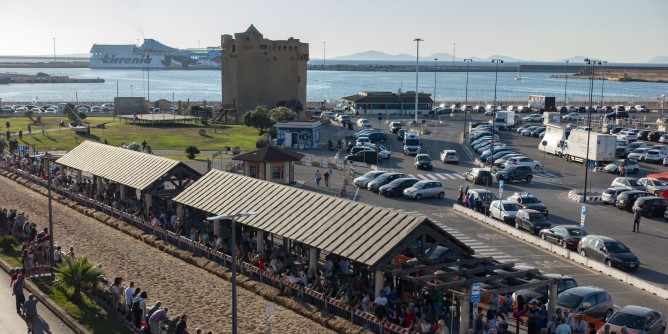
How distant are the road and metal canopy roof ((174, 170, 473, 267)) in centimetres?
813

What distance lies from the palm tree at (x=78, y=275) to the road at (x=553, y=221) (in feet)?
50.2

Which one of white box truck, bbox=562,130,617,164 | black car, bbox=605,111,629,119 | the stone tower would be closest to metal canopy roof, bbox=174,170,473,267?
white box truck, bbox=562,130,617,164

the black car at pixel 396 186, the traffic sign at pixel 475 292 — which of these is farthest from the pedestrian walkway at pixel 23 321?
the black car at pixel 396 186

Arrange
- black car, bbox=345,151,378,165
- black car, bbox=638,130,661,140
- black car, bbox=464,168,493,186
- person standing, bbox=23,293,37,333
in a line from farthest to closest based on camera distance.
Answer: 1. black car, bbox=638,130,661,140
2. black car, bbox=345,151,378,165
3. black car, bbox=464,168,493,186
4. person standing, bbox=23,293,37,333

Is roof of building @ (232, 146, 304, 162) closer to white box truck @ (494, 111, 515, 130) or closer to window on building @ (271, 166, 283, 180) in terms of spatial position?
window on building @ (271, 166, 283, 180)

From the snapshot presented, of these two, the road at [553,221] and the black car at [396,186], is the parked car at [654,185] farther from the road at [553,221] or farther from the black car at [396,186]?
the black car at [396,186]

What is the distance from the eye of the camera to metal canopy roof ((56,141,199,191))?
3500cm

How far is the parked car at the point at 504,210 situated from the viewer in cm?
3709

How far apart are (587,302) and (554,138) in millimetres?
42164

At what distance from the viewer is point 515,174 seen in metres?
49.2

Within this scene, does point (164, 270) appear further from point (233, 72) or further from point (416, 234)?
point (233, 72)

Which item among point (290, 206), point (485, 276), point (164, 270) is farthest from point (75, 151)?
point (485, 276)

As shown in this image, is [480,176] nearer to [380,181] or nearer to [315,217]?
[380,181]

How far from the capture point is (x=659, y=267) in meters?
29.8
